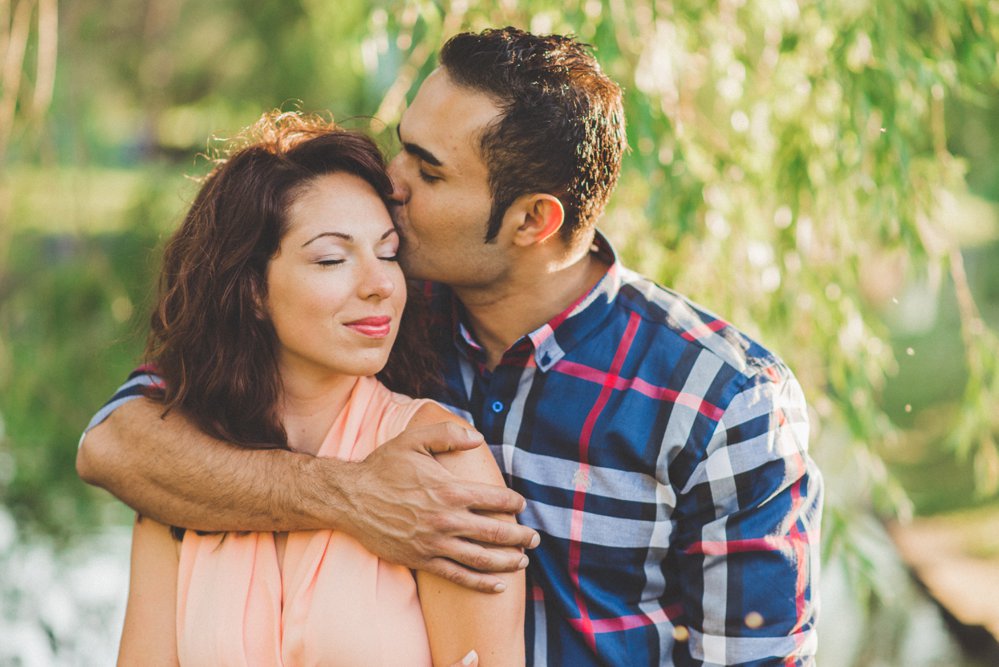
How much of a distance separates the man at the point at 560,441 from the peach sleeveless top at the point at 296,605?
0.16ft

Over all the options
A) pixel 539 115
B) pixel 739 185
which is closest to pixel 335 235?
pixel 539 115

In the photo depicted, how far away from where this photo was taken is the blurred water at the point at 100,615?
3.95m

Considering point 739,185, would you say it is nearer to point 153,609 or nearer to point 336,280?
point 336,280

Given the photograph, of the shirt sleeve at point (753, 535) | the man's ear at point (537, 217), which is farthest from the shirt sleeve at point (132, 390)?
the shirt sleeve at point (753, 535)

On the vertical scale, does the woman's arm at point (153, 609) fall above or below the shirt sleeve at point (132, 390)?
below

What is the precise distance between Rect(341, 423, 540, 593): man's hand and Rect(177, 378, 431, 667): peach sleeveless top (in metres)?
0.06

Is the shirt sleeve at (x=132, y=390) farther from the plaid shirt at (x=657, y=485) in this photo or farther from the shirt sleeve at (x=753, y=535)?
the shirt sleeve at (x=753, y=535)

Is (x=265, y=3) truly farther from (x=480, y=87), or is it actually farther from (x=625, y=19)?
(x=480, y=87)

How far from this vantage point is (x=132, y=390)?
2176mm

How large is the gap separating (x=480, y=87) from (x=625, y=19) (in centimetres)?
81

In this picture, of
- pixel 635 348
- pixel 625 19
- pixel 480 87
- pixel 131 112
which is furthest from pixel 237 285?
pixel 131 112

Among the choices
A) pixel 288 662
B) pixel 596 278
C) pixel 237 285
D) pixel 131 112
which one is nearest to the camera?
pixel 288 662

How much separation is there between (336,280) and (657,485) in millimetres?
668

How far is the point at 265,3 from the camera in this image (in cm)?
448
